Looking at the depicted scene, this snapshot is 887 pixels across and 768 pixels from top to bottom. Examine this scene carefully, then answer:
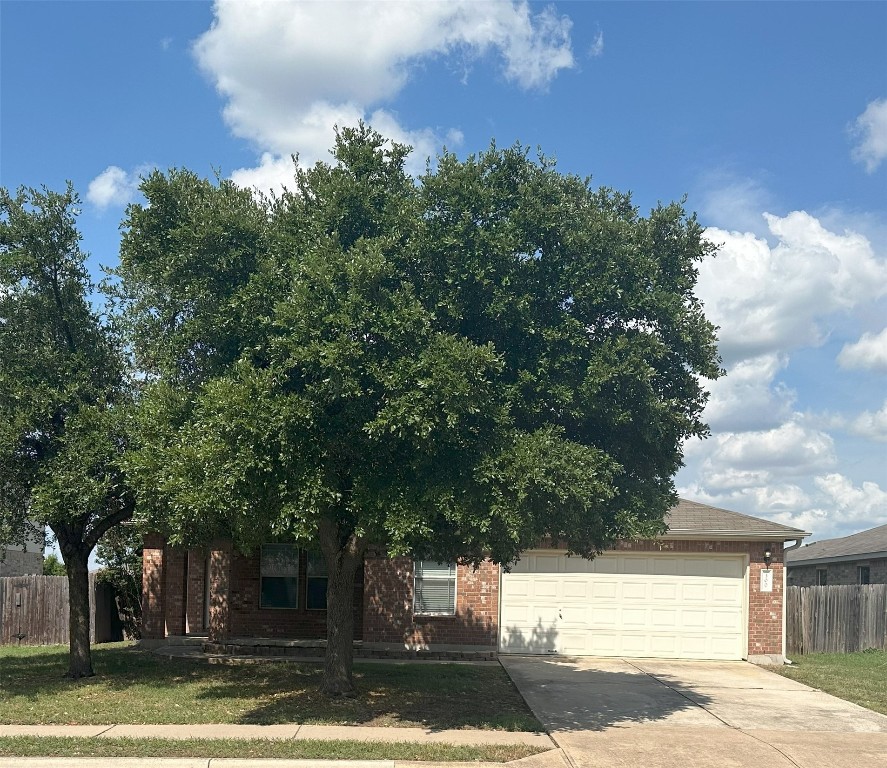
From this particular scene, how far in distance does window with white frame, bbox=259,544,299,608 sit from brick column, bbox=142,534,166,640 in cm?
238

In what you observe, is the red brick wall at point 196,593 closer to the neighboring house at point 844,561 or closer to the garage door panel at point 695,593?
the garage door panel at point 695,593

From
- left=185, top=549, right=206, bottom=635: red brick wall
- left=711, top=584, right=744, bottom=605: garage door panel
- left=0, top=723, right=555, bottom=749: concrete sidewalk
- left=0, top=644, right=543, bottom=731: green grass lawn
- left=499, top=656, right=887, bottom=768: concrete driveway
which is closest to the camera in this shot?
left=499, top=656, right=887, bottom=768: concrete driveway

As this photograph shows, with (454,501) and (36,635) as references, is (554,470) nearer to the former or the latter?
(454,501)

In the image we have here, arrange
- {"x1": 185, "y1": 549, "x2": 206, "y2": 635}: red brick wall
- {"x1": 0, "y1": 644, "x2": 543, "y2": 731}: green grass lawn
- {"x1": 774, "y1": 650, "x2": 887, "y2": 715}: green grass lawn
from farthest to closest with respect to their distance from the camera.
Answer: {"x1": 185, "y1": 549, "x2": 206, "y2": 635}: red brick wall
{"x1": 774, "y1": 650, "x2": 887, "y2": 715}: green grass lawn
{"x1": 0, "y1": 644, "x2": 543, "y2": 731}: green grass lawn

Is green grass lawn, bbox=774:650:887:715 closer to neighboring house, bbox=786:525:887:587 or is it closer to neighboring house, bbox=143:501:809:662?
neighboring house, bbox=143:501:809:662

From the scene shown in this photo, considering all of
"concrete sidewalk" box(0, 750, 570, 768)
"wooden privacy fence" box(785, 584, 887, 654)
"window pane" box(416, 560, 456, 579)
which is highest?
"window pane" box(416, 560, 456, 579)

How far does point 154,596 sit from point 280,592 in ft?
9.90

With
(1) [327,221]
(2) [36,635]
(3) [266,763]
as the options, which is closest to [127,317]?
(1) [327,221]

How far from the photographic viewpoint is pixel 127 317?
611 inches

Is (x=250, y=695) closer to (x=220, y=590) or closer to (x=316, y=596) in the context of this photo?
(x=316, y=596)

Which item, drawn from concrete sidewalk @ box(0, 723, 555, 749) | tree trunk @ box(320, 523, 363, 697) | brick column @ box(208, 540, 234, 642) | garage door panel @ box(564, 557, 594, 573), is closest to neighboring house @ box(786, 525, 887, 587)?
garage door panel @ box(564, 557, 594, 573)

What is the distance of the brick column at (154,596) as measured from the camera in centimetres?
2116

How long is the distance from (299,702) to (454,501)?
15.9 ft

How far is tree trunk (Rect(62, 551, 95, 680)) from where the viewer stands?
53.1 feet
